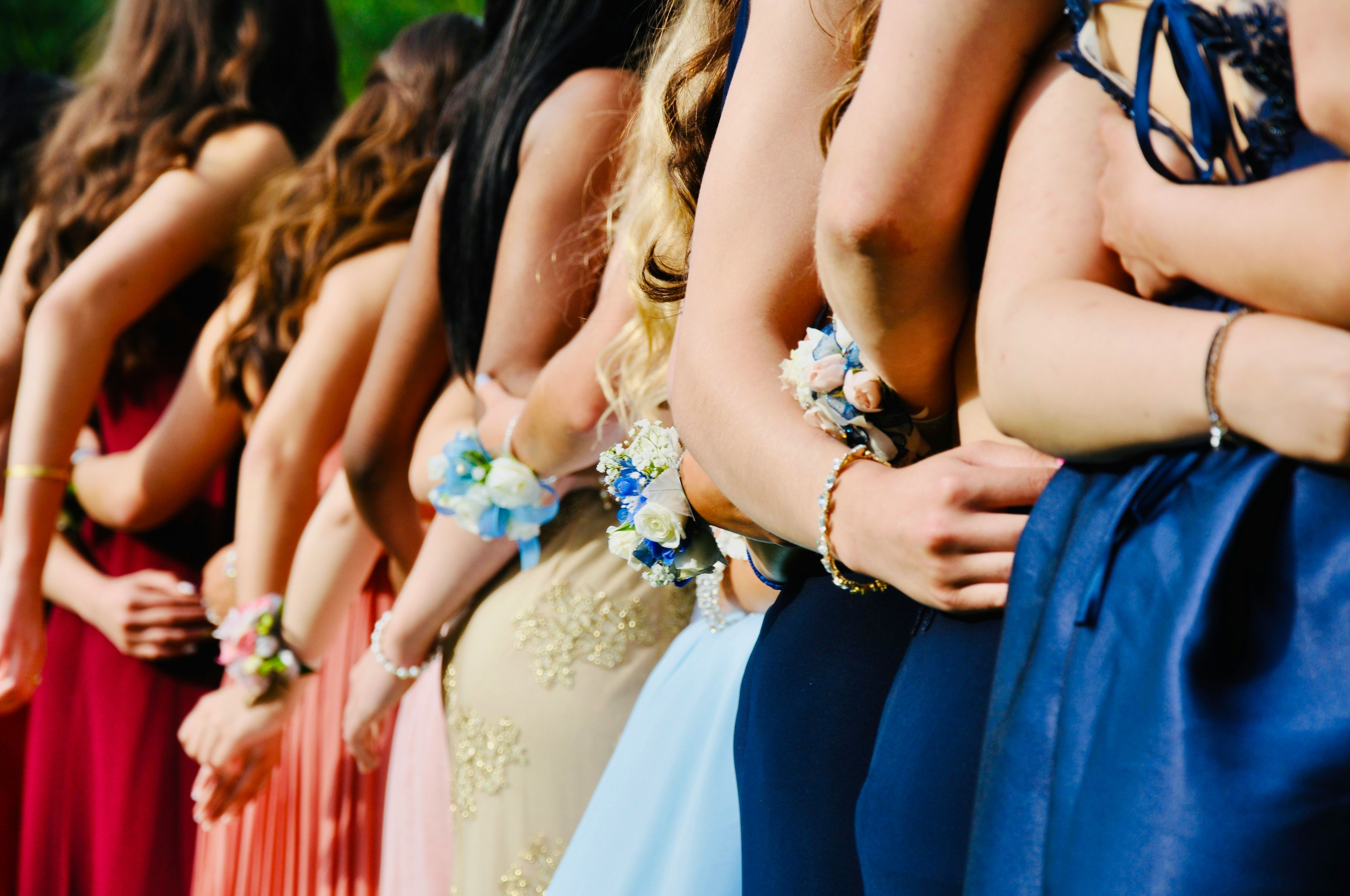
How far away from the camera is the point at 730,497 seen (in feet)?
3.93

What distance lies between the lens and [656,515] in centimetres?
143

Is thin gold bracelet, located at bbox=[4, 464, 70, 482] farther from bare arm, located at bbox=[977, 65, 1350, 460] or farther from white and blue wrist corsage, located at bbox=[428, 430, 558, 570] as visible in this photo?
bare arm, located at bbox=[977, 65, 1350, 460]

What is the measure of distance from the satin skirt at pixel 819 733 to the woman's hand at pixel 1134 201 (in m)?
0.44

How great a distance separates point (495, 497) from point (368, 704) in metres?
0.63

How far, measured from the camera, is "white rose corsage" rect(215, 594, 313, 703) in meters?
2.42

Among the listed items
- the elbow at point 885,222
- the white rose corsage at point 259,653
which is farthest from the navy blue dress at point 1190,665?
the white rose corsage at point 259,653

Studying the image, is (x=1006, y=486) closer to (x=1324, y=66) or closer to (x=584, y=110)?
(x=1324, y=66)

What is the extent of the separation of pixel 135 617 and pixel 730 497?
7.34ft

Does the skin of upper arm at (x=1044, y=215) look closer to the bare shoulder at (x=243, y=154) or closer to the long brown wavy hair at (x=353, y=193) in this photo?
the long brown wavy hair at (x=353, y=193)

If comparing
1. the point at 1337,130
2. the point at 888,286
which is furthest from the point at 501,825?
the point at 1337,130

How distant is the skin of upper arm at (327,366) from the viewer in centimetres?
252

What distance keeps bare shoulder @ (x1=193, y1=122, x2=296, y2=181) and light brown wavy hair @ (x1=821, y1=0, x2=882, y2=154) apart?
2.20m

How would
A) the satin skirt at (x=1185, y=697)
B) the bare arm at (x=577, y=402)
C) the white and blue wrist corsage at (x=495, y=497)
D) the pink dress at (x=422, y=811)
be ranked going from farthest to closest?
the pink dress at (x=422, y=811) < the white and blue wrist corsage at (x=495, y=497) < the bare arm at (x=577, y=402) < the satin skirt at (x=1185, y=697)

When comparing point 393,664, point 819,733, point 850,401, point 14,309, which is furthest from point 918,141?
point 14,309
